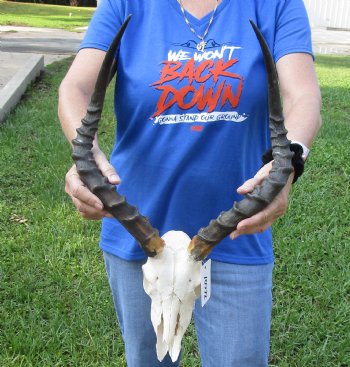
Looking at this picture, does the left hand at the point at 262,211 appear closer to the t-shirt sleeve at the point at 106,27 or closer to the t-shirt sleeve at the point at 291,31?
the t-shirt sleeve at the point at 291,31

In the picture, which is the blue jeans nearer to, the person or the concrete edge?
the person

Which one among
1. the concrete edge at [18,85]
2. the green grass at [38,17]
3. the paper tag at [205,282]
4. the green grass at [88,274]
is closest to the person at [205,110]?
the paper tag at [205,282]

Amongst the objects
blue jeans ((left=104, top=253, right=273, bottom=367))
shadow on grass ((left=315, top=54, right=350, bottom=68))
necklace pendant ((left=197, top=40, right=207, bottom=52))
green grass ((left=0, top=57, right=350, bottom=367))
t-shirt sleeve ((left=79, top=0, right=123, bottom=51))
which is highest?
t-shirt sleeve ((left=79, top=0, right=123, bottom=51))

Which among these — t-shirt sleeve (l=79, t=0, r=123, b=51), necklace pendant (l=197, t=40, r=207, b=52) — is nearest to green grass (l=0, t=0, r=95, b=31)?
t-shirt sleeve (l=79, t=0, r=123, b=51)

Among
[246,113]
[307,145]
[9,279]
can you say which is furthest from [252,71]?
[9,279]

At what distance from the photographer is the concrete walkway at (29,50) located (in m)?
9.54

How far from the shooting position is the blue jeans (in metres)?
2.11

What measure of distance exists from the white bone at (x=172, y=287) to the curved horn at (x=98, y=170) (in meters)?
0.14

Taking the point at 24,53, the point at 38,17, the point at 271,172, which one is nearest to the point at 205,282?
the point at 271,172

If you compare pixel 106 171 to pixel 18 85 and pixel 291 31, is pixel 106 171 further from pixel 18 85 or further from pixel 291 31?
pixel 18 85

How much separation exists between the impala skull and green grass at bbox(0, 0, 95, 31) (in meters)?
22.9

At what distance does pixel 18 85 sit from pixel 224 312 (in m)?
8.22

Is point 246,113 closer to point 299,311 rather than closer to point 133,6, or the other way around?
point 133,6

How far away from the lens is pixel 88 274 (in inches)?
170
